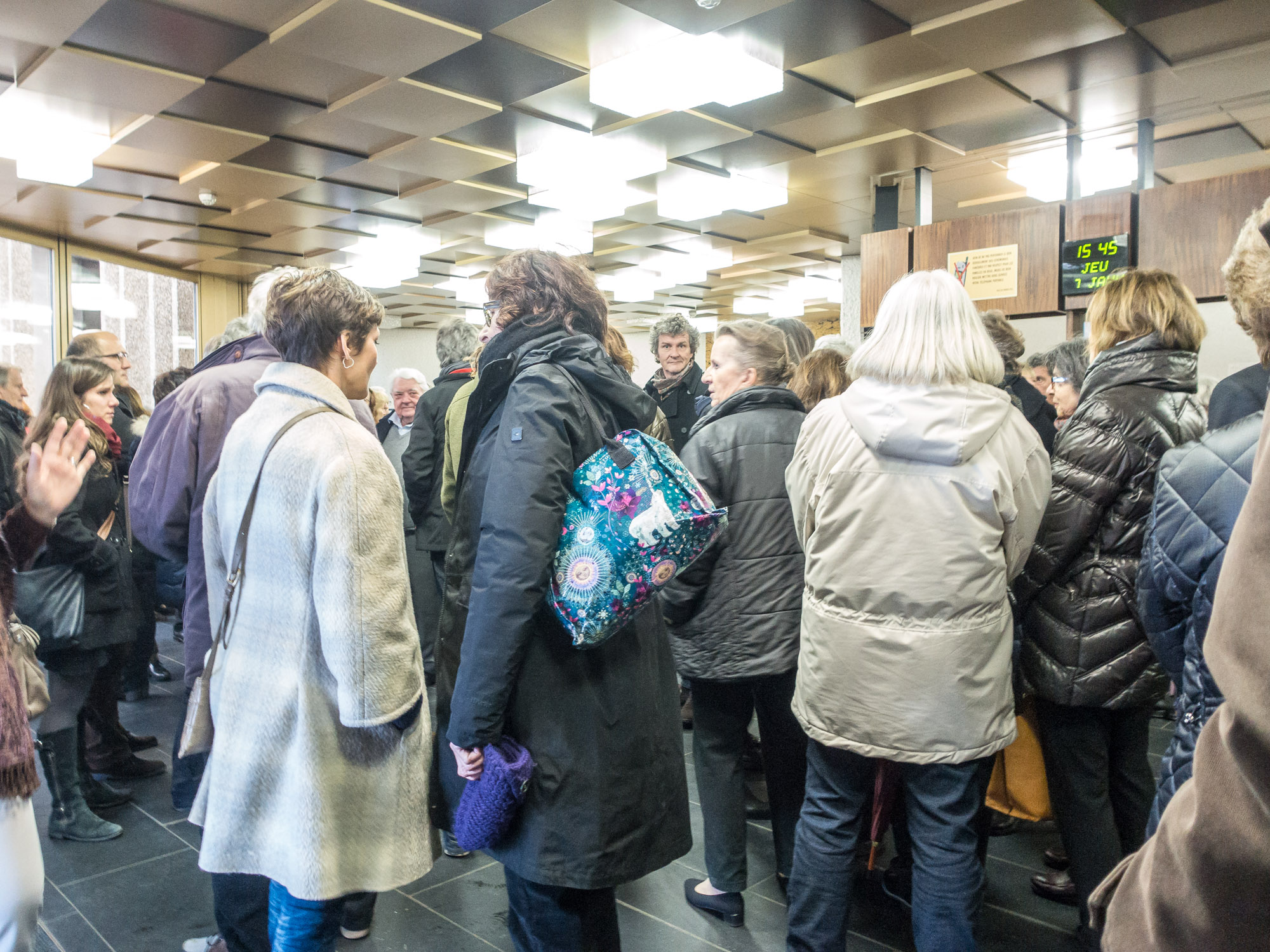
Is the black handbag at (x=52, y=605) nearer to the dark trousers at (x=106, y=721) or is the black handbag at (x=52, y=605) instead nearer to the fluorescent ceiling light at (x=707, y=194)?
the dark trousers at (x=106, y=721)

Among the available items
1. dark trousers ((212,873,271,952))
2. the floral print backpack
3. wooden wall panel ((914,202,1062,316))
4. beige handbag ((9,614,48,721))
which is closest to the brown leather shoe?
the floral print backpack

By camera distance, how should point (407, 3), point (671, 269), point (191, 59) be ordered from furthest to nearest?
point (671, 269) < point (191, 59) < point (407, 3)

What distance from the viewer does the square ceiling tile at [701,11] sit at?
343 centimetres

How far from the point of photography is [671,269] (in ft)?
30.1

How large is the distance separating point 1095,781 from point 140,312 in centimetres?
1015

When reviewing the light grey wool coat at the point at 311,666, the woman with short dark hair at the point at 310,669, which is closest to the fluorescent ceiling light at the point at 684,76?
the woman with short dark hair at the point at 310,669

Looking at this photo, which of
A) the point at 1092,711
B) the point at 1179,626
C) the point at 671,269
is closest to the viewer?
the point at 1179,626

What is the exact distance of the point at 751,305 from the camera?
38.9 feet

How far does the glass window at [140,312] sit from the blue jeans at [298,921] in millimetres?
8341

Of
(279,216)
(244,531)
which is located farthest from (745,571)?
(279,216)

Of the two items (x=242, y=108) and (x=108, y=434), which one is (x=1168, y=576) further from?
(x=242, y=108)

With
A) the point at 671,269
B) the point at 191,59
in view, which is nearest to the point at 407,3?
the point at 191,59

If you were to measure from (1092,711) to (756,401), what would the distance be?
105 cm

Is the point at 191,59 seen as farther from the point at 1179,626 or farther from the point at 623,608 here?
the point at 1179,626
